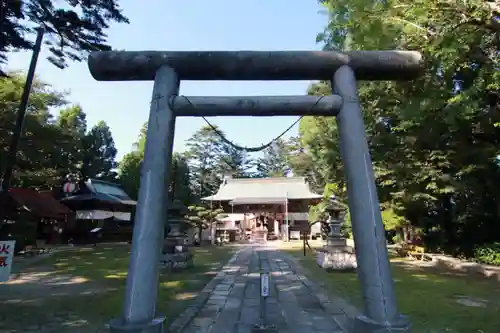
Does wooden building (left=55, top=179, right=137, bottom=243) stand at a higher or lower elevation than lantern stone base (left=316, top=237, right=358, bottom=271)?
higher

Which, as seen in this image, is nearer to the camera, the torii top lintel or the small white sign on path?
the torii top lintel

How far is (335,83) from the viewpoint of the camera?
4711 millimetres

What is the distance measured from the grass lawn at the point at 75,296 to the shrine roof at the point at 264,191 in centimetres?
2021

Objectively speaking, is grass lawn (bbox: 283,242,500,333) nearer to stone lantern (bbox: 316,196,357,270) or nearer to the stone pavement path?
stone lantern (bbox: 316,196,357,270)

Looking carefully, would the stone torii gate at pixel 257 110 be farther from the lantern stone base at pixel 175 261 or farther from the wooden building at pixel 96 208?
the wooden building at pixel 96 208

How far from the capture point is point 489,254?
10.4 m

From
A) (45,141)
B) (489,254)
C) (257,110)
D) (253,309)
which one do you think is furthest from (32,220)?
(489,254)

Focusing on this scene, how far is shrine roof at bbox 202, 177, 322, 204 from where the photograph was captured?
31.4 m

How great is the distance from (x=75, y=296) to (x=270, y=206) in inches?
1024

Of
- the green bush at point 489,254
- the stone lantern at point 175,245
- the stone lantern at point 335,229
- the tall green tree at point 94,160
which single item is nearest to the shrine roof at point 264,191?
the tall green tree at point 94,160

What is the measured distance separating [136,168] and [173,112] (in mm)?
30149

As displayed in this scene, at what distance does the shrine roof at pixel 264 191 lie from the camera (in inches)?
1238

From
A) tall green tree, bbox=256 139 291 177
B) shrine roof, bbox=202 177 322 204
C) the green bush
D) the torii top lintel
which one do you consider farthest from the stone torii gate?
tall green tree, bbox=256 139 291 177

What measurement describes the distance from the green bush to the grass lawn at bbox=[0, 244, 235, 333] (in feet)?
27.9
